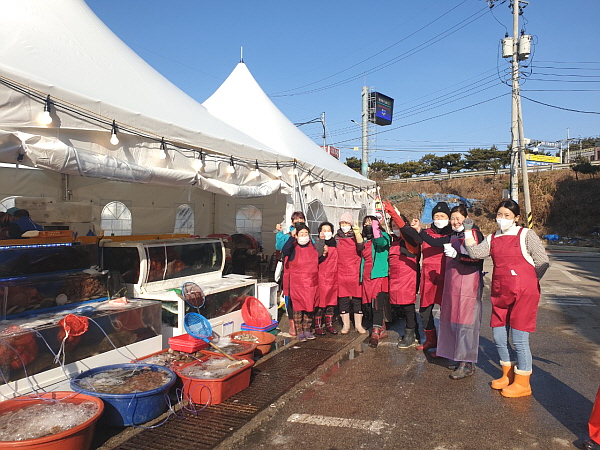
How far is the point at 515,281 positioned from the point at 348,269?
2.64 metres

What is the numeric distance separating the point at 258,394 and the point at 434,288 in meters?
2.35

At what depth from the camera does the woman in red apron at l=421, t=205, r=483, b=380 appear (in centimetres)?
451

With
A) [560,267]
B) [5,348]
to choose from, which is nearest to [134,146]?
[5,348]

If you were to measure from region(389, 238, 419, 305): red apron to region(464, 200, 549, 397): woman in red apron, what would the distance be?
4.96 ft

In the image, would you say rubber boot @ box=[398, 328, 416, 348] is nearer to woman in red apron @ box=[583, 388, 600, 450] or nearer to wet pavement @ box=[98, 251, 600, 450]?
wet pavement @ box=[98, 251, 600, 450]

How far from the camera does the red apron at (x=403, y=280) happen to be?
223 inches

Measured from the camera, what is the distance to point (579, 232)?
2775 centimetres

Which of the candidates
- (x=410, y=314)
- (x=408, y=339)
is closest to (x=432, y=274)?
(x=410, y=314)

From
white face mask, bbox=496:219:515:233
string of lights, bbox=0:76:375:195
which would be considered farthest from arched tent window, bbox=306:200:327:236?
white face mask, bbox=496:219:515:233

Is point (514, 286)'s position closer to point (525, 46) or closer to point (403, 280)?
→ point (403, 280)

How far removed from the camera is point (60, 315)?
4086mm

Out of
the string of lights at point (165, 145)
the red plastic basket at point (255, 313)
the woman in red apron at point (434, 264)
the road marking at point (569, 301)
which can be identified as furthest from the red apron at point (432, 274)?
the road marking at point (569, 301)

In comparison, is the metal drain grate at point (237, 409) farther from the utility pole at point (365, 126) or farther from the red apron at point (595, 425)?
the utility pole at point (365, 126)

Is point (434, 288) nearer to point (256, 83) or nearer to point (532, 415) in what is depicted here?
point (532, 415)
